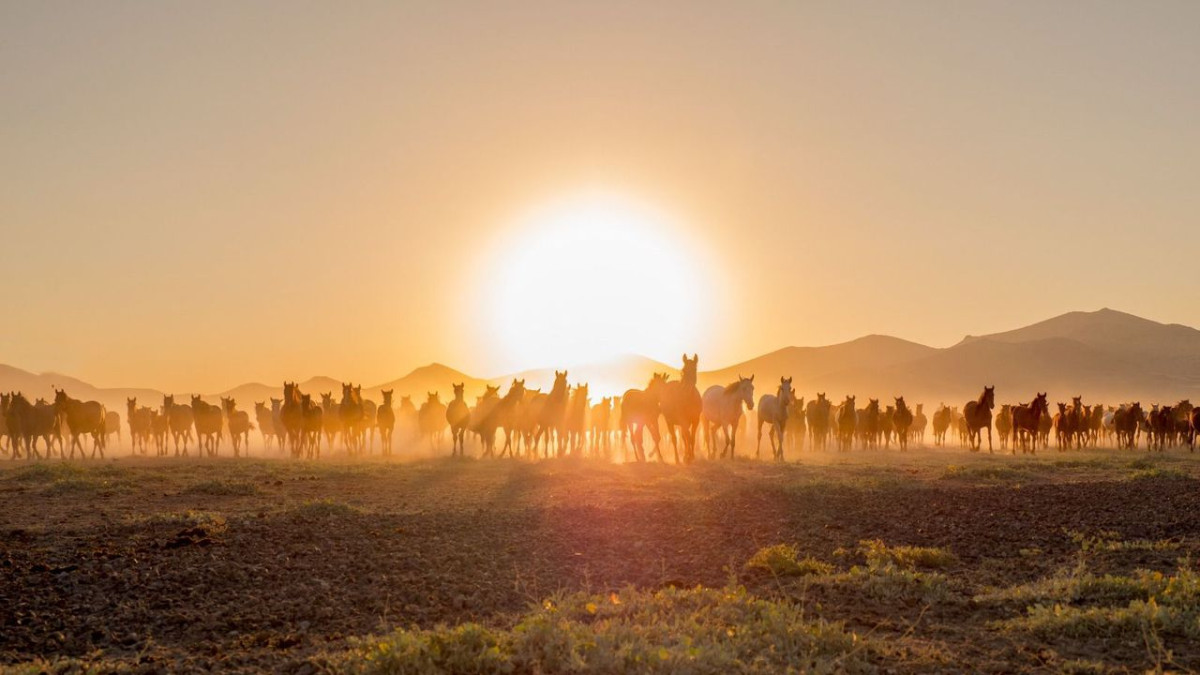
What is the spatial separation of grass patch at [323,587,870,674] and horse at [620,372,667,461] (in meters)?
20.5

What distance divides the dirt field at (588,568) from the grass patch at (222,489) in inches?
12.6

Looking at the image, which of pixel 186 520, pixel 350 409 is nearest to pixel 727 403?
pixel 350 409

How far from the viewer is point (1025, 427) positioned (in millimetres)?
40250

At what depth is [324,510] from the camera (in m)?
14.1

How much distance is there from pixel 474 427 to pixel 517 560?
26917 mm

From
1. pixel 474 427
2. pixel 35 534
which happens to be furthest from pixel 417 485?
pixel 474 427

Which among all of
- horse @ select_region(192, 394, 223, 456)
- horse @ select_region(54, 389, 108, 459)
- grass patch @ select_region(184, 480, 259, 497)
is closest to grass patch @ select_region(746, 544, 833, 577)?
grass patch @ select_region(184, 480, 259, 497)

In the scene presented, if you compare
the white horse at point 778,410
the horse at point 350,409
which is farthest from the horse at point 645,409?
the horse at point 350,409

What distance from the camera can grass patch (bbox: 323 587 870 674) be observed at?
575cm

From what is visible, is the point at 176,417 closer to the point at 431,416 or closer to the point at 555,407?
the point at 431,416

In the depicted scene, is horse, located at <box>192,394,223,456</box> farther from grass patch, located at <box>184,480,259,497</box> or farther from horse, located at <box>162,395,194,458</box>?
grass patch, located at <box>184,480,259,497</box>

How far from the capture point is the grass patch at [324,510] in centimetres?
1370

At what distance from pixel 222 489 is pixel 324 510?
21.5 ft

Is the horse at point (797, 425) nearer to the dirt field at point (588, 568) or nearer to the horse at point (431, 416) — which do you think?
the horse at point (431, 416)
